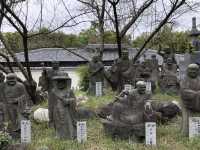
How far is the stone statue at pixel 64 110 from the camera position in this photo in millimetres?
9547

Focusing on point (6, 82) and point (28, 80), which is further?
point (28, 80)

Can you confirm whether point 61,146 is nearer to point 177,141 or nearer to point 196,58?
point 177,141

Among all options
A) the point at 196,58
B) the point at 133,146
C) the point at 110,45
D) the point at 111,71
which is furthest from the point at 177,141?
the point at 110,45

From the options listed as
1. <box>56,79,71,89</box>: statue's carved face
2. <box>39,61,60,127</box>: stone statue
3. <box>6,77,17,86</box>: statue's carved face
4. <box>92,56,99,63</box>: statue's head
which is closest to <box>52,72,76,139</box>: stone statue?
<box>56,79,71,89</box>: statue's carved face

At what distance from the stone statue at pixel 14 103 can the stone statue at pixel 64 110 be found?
0.71m

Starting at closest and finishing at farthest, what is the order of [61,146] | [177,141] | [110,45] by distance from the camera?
1. [61,146]
2. [177,141]
3. [110,45]

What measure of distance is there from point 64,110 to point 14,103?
1.07 m

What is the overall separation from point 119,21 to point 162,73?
7.98 feet

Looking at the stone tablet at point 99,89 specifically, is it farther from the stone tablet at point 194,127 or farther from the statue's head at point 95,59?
the stone tablet at point 194,127

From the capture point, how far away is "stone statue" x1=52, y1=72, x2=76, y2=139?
9.55m

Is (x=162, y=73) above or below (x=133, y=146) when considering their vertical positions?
above

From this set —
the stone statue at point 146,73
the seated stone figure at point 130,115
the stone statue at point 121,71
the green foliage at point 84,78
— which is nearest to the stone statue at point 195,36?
the stone statue at point 146,73

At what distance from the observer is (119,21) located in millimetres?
17203

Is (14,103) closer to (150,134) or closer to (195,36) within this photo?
(150,134)
